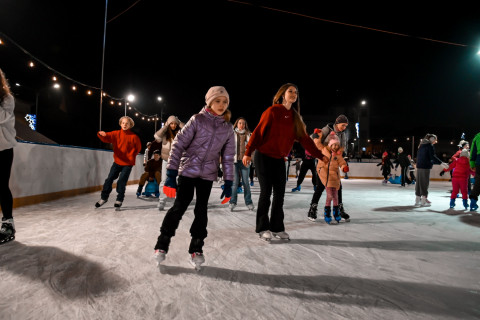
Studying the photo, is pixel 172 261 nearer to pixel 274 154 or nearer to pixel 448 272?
pixel 274 154

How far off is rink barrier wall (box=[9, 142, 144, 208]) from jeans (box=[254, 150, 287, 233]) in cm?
416

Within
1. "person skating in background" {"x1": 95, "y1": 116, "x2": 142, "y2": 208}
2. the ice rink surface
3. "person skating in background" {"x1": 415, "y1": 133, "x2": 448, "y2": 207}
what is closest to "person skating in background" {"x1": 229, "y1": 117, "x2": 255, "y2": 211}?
the ice rink surface

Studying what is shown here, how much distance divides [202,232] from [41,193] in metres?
4.61

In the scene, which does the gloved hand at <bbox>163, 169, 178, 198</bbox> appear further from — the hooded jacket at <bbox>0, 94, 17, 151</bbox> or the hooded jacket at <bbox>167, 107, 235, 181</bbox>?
the hooded jacket at <bbox>0, 94, 17, 151</bbox>

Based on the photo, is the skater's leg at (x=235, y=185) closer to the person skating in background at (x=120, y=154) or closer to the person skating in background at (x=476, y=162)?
the person skating in background at (x=120, y=154)

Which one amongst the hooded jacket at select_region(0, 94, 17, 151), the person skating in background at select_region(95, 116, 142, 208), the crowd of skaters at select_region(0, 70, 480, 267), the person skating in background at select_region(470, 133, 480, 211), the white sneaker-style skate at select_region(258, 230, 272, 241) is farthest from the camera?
the person skating in background at select_region(470, 133, 480, 211)

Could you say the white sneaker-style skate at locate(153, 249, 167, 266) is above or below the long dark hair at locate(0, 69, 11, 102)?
below

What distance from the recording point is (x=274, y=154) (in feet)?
9.81

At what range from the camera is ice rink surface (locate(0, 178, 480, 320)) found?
1.50m

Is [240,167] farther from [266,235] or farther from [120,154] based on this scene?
[266,235]

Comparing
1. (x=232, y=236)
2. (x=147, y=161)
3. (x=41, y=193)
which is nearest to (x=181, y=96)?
(x=147, y=161)

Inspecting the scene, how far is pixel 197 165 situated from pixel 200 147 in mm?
140

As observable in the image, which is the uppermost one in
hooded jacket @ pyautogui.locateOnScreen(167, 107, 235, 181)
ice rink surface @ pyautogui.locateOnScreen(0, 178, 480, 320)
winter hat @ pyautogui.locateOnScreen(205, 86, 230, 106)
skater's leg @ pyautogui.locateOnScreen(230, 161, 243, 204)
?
winter hat @ pyautogui.locateOnScreen(205, 86, 230, 106)

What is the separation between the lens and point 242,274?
200 cm
